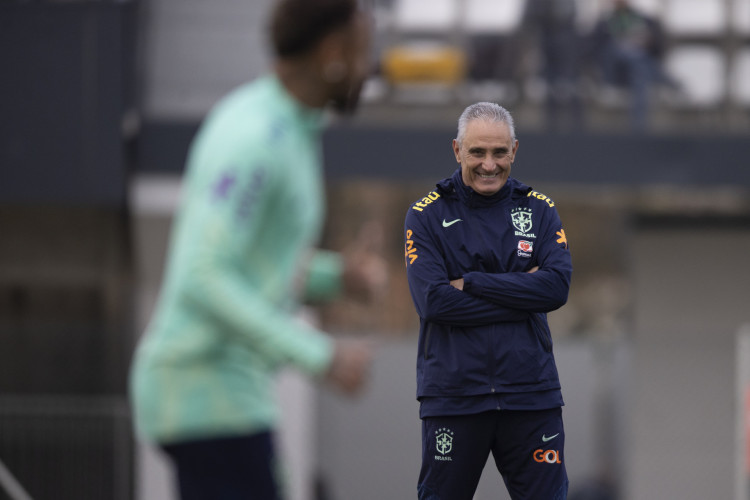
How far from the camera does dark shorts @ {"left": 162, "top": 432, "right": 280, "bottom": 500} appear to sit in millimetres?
2541

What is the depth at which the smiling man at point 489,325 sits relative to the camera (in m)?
3.89

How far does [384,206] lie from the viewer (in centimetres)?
1443

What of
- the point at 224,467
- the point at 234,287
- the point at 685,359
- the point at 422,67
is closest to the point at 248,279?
the point at 234,287

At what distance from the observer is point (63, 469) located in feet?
36.3

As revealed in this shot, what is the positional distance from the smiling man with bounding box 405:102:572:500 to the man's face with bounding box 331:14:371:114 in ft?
3.97

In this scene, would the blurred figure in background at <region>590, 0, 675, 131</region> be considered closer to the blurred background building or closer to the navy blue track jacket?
the blurred background building

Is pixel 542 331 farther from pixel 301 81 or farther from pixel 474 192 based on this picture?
pixel 301 81

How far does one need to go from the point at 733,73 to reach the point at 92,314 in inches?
306

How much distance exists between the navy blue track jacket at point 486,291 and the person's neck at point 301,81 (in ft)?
4.55

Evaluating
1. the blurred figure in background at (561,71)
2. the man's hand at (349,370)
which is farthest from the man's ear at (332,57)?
the blurred figure in background at (561,71)

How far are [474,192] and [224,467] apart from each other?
5.66 ft

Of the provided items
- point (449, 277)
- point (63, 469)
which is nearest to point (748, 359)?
point (63, 469)

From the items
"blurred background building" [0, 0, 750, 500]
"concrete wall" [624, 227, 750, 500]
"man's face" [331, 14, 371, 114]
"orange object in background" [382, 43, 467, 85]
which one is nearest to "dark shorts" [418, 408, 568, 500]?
"man's face" [331, 14, 371, 114]

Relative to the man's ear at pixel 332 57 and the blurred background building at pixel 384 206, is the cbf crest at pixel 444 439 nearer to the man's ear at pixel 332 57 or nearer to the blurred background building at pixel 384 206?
the man's ear at pixel 332 57
